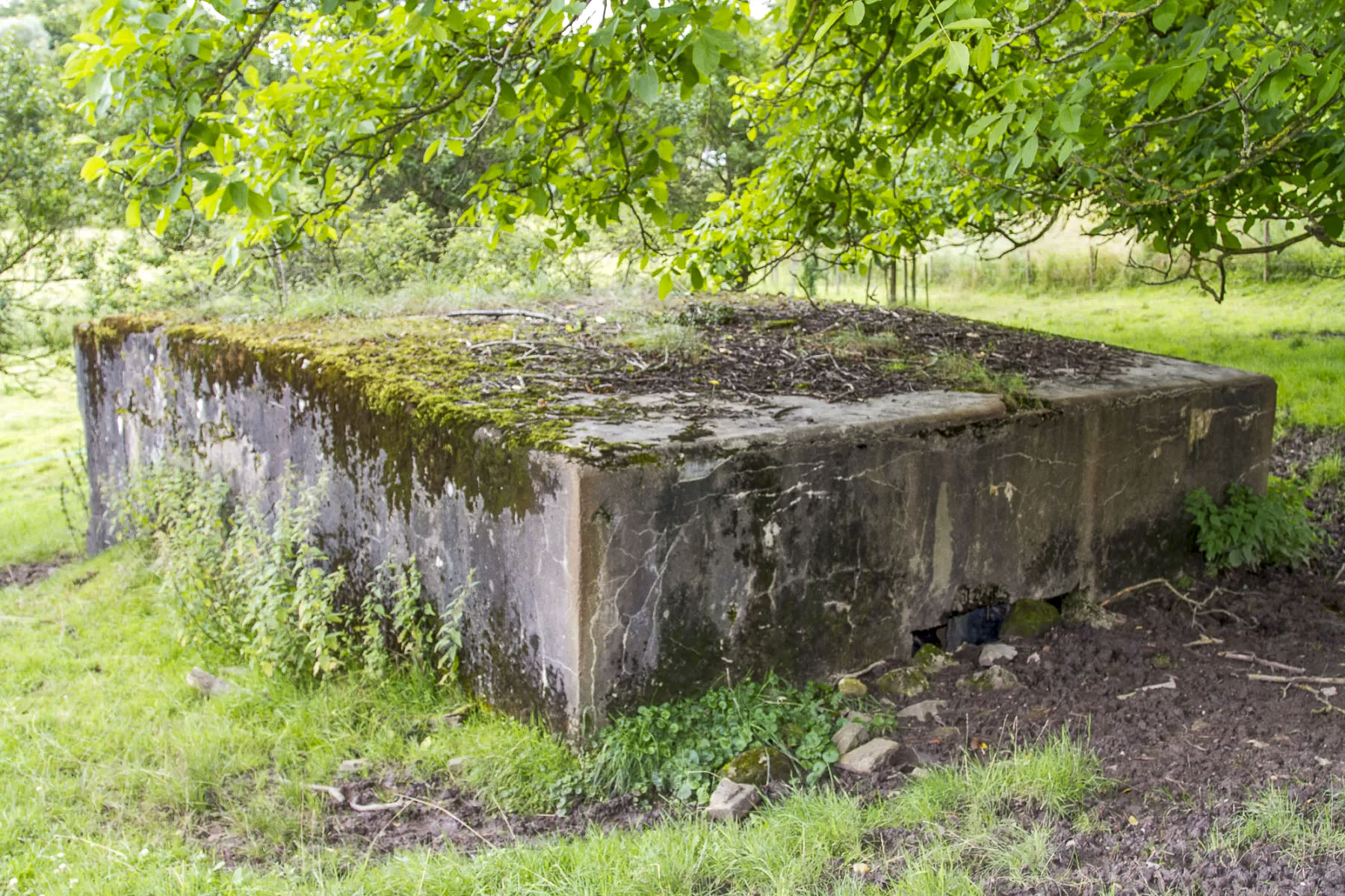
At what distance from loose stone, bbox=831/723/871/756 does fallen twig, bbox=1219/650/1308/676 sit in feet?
5.79

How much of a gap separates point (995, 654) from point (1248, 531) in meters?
1.86

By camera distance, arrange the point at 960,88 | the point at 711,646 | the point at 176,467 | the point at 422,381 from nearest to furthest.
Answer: the point at 711,646
the point at 422,381
the point at 960,88
the point at 176,467

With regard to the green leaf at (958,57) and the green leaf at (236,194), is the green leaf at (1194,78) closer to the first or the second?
the green leaf at (958,57)

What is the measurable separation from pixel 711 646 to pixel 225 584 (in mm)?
2978

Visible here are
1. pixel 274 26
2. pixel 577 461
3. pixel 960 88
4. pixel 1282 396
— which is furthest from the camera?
pixel 274 26

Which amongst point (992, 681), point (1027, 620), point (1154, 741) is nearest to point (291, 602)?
point (992, 681)

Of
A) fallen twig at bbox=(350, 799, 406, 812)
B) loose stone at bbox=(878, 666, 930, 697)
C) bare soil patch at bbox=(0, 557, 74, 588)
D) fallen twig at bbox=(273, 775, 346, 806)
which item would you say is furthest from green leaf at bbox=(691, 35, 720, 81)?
bare soil patch at bbox=(0, 557, 74, 588)

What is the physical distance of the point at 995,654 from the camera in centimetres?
427

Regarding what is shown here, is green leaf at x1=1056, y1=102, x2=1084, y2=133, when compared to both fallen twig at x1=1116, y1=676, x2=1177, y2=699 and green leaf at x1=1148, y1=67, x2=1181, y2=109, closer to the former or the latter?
green leaf at x1=1148, y1=67, x2=1181, y2=109

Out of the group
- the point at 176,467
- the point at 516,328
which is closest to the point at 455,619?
the point at 516,328

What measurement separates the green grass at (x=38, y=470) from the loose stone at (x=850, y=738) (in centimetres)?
742

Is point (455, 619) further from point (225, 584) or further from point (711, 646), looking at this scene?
point (225, 584)

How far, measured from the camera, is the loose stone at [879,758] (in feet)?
11.1

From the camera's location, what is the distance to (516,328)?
6008 millimetres
